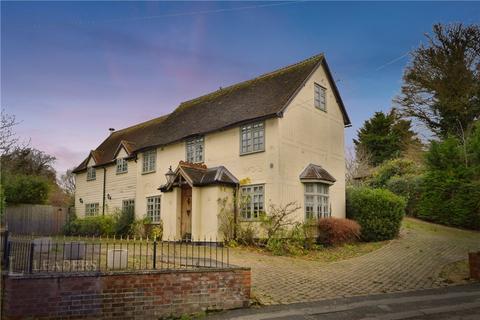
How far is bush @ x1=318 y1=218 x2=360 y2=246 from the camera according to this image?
18188 millimetres

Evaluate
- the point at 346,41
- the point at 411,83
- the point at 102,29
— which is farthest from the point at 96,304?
the point at 411,83

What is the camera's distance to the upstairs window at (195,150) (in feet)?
71.0

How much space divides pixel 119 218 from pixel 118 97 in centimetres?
1276

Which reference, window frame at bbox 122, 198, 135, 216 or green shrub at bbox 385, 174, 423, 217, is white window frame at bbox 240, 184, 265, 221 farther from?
green shrub at bbox 385, 174, 423, 217

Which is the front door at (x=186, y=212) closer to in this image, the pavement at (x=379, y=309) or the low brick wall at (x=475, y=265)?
the pavement at (x=379, y=309)

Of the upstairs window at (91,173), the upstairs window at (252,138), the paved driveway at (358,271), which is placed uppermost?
the upstairs window at (252,138)

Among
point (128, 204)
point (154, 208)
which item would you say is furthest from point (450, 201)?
point (128, 204)

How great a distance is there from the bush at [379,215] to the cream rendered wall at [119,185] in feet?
46.8

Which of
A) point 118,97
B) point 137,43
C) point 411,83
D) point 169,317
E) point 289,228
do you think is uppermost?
point 411,83

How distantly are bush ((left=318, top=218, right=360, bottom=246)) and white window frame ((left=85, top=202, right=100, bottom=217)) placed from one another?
17.7 m

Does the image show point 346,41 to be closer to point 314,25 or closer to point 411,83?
point 314,25

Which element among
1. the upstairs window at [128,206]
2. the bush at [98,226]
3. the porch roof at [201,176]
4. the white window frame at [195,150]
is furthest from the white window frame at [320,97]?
the bush at [98,226]

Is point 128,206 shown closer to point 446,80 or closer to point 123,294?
point 123,294

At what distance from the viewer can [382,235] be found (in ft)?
65.1
